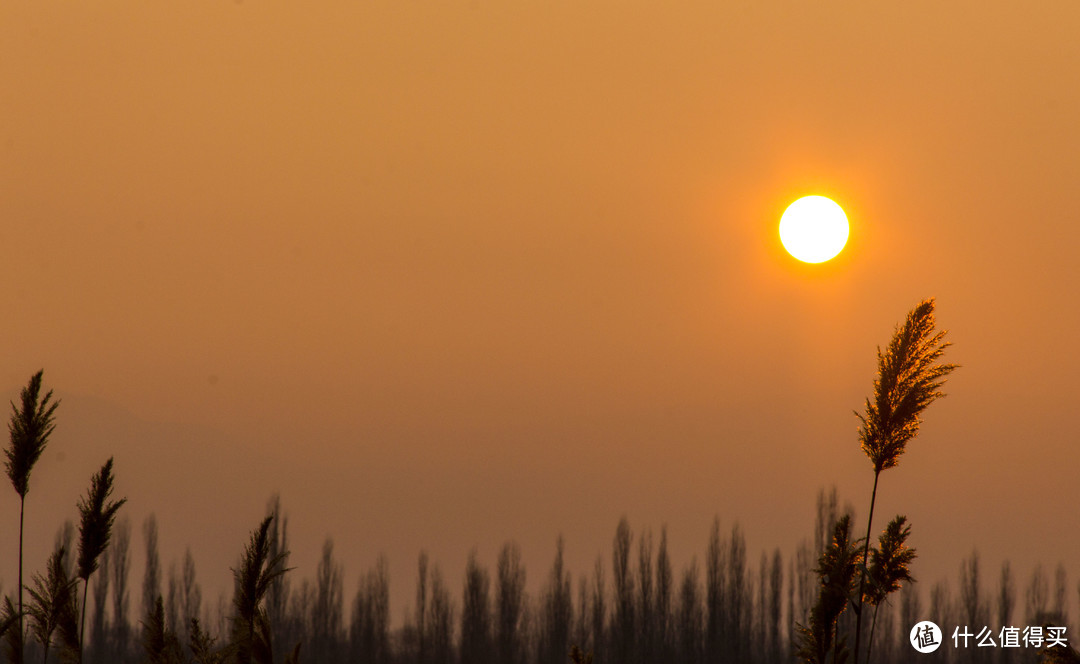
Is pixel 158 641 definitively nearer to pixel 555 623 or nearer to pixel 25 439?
pixel 25 439

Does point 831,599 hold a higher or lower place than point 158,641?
higher

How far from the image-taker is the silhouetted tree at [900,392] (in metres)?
10.1

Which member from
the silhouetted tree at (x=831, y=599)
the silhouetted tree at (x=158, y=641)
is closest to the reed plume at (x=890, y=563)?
the silhouetted tree at (x=831, y=599)

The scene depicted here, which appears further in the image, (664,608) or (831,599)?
(664,608)

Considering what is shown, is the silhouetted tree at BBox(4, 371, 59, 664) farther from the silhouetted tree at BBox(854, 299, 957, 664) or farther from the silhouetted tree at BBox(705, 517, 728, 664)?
the silhouetted tree at BBox(705, 517, 728, 664)

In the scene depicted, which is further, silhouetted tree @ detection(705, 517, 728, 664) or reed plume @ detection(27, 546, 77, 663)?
silhouetted tree @ detection(705, 517, 728, 664)

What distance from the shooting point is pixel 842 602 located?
34.2 feet

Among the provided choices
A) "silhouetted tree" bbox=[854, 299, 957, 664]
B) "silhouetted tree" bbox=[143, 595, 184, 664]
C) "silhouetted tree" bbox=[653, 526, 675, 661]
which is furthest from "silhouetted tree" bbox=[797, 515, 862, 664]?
"silhouetted tree" bbox=[653, 526, 675, 661]

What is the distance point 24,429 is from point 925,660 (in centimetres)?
7740

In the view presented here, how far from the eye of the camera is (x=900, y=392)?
10.2 m

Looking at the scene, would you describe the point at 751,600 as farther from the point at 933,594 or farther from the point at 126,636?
the point at 126,636

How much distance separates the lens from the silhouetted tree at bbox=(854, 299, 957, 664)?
33.1 feet

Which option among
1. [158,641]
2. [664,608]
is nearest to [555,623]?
[664,608]

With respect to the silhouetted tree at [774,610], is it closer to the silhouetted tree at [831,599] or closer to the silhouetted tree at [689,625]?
the silhouetted tree at [689,625]
